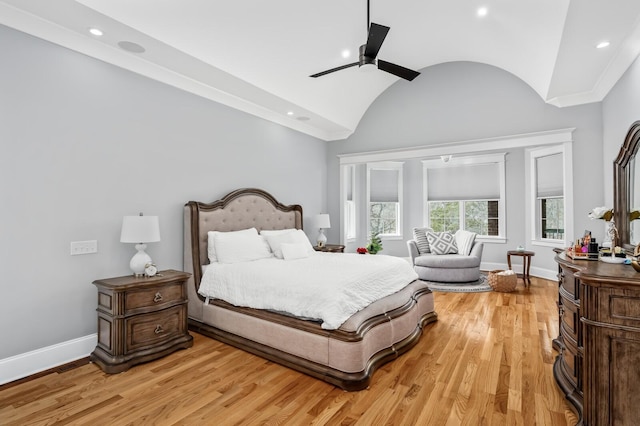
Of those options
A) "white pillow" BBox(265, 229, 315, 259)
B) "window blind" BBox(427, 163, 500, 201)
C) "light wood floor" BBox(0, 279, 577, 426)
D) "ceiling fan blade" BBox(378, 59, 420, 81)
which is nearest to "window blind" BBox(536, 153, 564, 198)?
"window blind" BBox(427, 163, 500, 201)

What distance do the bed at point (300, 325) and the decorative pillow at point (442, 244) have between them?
111 inches

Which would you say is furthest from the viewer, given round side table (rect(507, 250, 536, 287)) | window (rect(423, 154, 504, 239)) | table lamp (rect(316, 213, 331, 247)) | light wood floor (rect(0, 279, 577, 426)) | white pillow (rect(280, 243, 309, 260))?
window (rect(423, 154, 504, 239))

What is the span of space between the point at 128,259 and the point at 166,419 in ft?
5.74

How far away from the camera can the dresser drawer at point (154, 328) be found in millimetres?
2842

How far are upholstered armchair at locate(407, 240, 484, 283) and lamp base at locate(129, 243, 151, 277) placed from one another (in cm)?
468

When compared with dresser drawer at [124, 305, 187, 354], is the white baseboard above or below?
below

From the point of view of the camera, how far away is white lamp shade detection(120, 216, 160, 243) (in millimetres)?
2969

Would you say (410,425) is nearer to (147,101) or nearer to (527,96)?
(147,101)

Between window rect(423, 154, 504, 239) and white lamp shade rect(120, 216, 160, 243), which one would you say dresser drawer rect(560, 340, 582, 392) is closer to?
white lamp shade rect(120, 216, 160, 243)

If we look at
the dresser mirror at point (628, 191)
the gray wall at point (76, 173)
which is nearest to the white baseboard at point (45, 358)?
the gray wall at point (76, 173)

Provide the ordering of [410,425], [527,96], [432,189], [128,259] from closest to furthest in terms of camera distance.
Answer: [410,425]
[128,259]
[527,96]
[432,189]

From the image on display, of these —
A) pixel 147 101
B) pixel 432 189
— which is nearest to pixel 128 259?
pixel 147 101

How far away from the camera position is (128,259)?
10.9 ft

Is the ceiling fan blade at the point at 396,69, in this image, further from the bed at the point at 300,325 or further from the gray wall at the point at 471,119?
the gray wall at the point at 471,119
